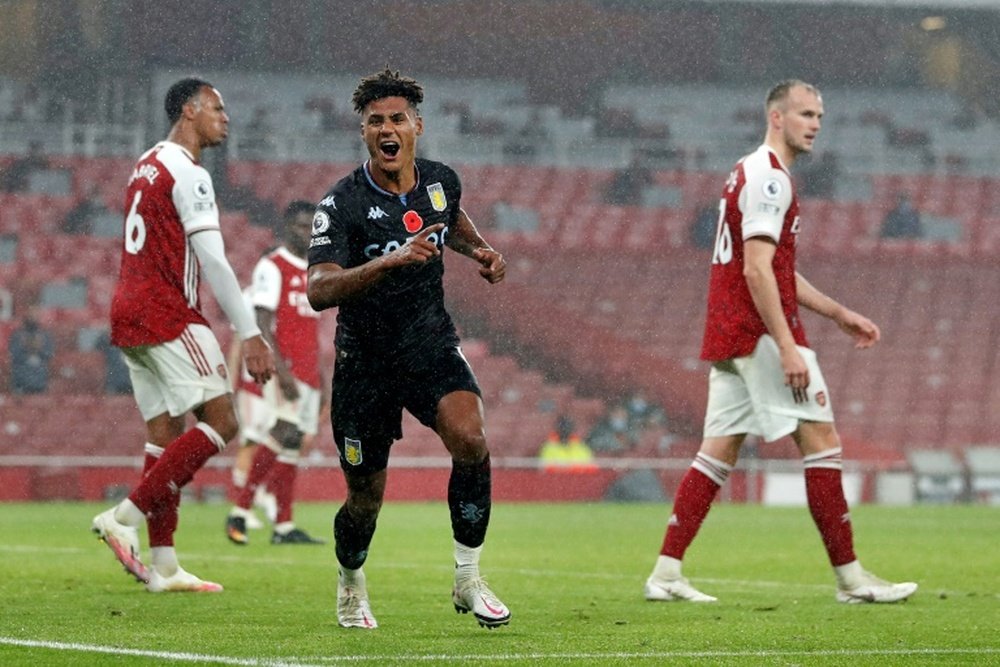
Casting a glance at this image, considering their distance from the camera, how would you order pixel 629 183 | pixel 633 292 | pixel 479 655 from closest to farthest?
pixel 479 655, pixel 633 292, pixel 629 183

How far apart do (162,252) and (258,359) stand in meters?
0.71

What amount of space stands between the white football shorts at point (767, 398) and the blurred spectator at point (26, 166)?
19.5 meters

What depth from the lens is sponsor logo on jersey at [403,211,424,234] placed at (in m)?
5.52

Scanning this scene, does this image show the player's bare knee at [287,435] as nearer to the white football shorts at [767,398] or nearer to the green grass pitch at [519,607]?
the green grass pitch at [519,607]

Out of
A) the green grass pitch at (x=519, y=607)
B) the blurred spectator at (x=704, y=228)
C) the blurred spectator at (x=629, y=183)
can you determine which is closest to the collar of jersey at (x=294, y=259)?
the green grass pitch at (x=519, y=607)

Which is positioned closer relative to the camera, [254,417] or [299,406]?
[299,406]

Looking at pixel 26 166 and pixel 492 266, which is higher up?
pixel 26 166

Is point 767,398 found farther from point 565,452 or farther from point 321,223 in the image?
point 565,452

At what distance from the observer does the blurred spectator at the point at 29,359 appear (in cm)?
2128

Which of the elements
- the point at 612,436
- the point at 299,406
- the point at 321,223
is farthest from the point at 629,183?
the point at 321,223

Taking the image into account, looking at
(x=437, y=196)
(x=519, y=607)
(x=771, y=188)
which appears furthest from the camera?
(x=771, y=188)

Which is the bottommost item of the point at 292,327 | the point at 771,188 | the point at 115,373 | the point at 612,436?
the point at 612,436

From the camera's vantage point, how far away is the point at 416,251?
5027 millimetres

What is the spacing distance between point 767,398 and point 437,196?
192 cm
